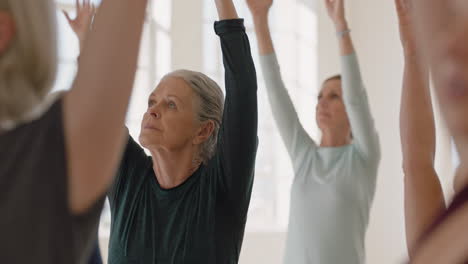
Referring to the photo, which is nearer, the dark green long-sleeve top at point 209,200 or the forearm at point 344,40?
the dark green long-sleeve top at point 209,200

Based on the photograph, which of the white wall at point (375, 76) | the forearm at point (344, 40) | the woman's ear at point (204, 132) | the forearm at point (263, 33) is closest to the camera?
the woman's ear at point (204, 132)

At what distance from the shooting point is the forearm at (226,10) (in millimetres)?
1827

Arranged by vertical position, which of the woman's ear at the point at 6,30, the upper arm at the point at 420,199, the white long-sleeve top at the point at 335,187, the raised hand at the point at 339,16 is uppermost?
the raised hand at the point at 339,16

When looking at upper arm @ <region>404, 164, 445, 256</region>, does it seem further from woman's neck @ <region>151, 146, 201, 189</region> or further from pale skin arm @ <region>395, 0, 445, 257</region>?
woman's neck @ <region>151, 146, 201, 189</region>

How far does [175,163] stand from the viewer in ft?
6.96

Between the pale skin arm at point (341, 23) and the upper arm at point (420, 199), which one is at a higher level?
the pale skin arm at point (341, 23)

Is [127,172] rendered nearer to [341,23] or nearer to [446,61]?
[341,23]

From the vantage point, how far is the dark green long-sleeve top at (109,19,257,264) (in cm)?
181

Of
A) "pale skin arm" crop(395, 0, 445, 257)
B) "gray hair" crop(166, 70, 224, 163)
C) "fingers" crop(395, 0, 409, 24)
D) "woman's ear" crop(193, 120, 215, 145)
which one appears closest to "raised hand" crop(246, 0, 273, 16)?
"gray hair" crop(166, 70, 224, 163)

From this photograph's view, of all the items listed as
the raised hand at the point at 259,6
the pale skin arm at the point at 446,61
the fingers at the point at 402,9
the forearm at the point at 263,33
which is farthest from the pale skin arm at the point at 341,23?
the pale skin arm at the point at 446,61

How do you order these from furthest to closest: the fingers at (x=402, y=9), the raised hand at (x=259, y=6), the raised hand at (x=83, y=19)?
the raised hand at (x=259, y=6) < the raised hand at (x=83, y=19) < the fingers at (x=402, y=9)

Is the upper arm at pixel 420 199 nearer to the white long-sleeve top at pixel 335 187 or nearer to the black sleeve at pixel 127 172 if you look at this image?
the black sleeve at pixel 127 172

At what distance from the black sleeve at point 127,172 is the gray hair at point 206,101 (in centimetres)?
20

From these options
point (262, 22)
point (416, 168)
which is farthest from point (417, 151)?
point (262, 22)
